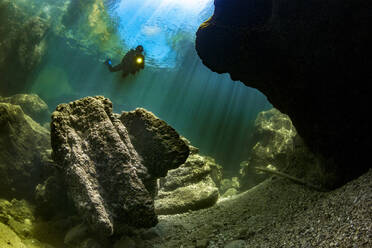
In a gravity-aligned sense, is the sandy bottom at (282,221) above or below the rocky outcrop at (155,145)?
below

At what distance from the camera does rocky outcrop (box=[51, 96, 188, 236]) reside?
354 cm

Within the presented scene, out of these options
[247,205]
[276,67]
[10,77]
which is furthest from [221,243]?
[10,77]

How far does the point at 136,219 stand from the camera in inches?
145

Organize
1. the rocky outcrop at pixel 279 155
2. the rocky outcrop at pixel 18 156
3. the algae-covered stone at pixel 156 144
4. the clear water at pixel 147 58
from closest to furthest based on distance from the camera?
the algae-covered stone at pixel 156 144
the rocky outcrop at pixel 279 155
the rocky outcrop at pixel 18 156
the clear water at pixel 147 58

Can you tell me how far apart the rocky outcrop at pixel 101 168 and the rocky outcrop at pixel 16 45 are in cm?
→ 1345

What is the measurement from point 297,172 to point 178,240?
9.97ft

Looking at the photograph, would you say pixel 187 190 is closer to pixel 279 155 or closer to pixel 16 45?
pixel 279 155

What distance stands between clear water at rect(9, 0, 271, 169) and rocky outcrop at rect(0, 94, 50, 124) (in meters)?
1.85

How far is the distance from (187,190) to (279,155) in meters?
4.17

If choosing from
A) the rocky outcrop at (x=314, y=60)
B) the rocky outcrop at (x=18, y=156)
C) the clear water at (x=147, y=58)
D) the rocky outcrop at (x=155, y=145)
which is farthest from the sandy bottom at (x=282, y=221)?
the clear water at (x=147, y=58)

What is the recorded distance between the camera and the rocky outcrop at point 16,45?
44.0 ft

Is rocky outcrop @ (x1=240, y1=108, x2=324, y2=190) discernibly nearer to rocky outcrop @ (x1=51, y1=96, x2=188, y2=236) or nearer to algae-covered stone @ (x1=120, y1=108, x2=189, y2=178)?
algae-covered stone @ (x1=120, y1=108, x2=189, y2=178)

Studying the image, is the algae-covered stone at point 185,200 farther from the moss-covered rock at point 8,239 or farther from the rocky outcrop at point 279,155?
the moss-covered rock at point 8,239

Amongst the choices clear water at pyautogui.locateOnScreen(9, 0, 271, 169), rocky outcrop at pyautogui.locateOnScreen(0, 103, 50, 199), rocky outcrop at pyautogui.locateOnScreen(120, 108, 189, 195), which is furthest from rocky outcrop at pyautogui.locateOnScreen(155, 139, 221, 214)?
clear water at pyautogui.locateOnScreen(9, 0, 271, 169)
